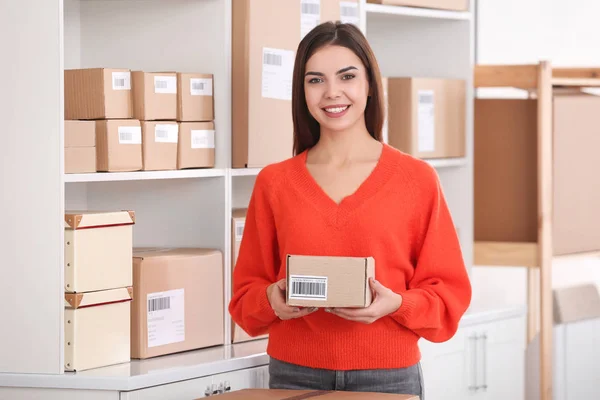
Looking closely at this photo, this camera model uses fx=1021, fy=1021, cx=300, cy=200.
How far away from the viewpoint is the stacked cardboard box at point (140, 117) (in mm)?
2457

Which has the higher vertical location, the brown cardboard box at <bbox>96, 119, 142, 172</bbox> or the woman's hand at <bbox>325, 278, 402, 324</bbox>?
the brown cardboard box at <bbox>96, 119, 142, 172</bbox>

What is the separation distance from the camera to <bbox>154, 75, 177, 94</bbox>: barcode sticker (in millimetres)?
2586

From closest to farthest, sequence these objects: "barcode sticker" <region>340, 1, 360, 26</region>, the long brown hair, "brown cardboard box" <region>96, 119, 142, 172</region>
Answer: the long brown hair, "brown cardboard box" <region>96, 119, 142, 172</region>, "barcode sticker" <region>340, 1, 360, 26</region>

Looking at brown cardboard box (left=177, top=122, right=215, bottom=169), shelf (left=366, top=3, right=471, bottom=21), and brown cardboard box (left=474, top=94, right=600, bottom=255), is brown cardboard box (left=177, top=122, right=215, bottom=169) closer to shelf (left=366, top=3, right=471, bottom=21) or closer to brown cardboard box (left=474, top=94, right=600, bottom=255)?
shelf (left=366, top=3, right=471, bottom=21)

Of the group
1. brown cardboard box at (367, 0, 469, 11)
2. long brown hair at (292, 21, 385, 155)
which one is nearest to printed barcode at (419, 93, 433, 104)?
brown cardboard box at (367, 0, 469, 11)

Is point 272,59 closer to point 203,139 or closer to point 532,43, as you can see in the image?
point 203,139

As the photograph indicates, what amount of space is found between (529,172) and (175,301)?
4.81 feet

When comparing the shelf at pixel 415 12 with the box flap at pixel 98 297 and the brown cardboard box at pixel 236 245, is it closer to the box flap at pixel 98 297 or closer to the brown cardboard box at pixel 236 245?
the brown cardboard box at pixel 236 245

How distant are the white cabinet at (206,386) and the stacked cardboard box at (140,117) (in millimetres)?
536

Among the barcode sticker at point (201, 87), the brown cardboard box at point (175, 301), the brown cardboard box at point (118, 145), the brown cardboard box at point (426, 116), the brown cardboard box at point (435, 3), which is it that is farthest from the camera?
the brown cardboard box at point (426, 116)

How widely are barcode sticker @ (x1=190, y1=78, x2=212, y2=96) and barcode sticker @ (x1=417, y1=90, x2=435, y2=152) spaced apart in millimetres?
925

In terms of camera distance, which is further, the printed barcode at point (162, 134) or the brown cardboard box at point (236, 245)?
the brown cardboard box at point (236, 245)

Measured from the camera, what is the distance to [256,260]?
7.64ft

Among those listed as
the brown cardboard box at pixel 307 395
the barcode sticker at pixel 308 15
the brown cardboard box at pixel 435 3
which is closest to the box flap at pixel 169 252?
the brown cardboard box at pixel 307 395
